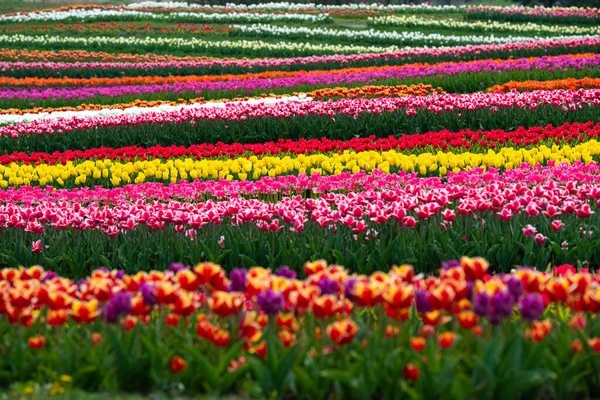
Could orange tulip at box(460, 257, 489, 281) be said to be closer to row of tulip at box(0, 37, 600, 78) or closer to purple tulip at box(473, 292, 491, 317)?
purple tulip at box(473, 292, 491, 317)

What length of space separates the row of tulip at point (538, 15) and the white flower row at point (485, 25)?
1036 mm

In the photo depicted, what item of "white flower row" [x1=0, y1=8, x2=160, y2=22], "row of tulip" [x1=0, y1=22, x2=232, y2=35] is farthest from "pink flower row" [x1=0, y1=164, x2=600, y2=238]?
"white flower row" [x1=0, y1=8, x2=160, y2=22]

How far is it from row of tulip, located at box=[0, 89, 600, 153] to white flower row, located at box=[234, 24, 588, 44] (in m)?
21.8

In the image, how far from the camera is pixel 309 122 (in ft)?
46.5

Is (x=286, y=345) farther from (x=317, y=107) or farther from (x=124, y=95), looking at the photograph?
(x=124, y=95)

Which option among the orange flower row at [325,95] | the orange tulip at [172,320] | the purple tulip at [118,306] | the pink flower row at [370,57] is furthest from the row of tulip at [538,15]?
the purple tulip at [118,306]

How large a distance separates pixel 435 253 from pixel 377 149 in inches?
215

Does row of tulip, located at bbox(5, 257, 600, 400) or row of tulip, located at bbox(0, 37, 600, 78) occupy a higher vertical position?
row of tulip, located at bbox(5, 257, 600, 400)

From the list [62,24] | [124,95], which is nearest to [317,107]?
[124,95]

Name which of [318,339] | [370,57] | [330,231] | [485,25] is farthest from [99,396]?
[485,25]

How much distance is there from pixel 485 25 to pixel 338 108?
2804cm

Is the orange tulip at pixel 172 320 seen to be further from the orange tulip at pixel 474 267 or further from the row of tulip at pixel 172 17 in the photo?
the row of tulip at pixel 172 17

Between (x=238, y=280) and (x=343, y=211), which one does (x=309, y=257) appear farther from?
(x=238, y=280)

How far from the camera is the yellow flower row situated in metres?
9.50
